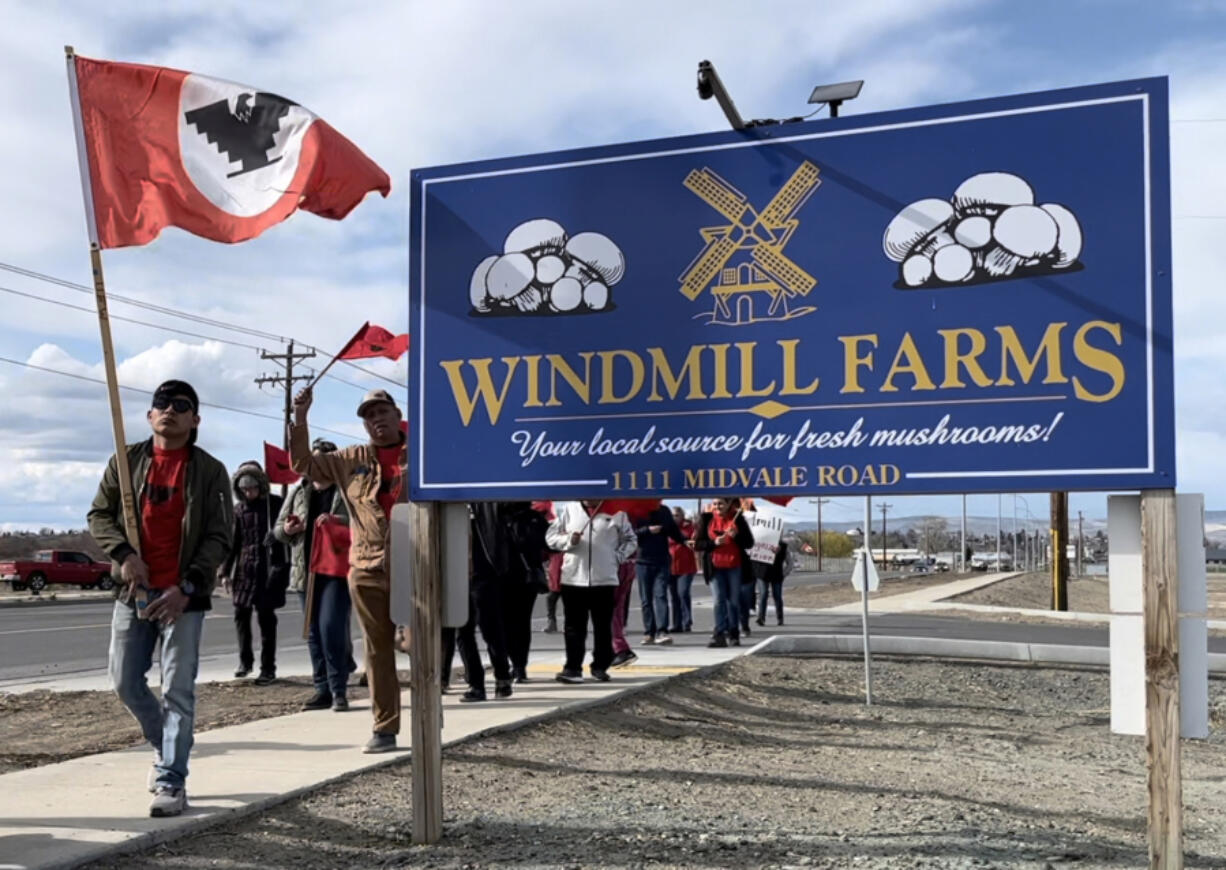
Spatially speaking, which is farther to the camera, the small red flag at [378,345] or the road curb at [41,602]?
the road curb at [41,602]

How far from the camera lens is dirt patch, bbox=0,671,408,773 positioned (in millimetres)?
7605

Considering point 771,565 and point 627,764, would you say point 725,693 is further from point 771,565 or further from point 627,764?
point 771,565

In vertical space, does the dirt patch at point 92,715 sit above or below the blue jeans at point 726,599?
below

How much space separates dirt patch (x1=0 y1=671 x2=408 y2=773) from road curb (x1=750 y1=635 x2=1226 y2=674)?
4991mm

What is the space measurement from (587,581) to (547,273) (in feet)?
17.0

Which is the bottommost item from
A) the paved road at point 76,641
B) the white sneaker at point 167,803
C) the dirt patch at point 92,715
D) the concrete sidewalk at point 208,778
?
the paved road at point 76,641

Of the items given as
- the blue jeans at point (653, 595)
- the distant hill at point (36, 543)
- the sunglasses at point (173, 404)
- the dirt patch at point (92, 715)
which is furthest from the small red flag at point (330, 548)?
the distant hill at point (36, 543)

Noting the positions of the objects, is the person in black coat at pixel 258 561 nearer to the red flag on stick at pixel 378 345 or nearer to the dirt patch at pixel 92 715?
the dirt patch at pixel 92 715

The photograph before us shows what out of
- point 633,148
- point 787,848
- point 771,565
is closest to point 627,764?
point 787,848

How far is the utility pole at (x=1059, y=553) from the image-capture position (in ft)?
88.6

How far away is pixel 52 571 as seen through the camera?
46.1 meters

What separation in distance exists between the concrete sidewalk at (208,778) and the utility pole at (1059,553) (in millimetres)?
19903

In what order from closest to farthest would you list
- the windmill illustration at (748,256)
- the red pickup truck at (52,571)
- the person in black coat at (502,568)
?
the windmill illustration at (748,256) → the person in black coat at (502,568) → the red pickup truck at (52,571)

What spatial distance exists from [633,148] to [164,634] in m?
2.88
